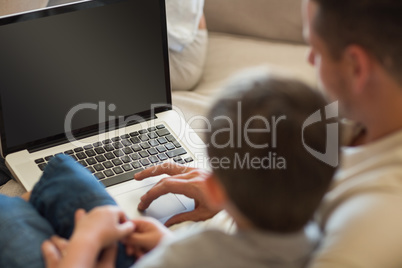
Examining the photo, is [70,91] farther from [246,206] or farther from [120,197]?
[246,206]

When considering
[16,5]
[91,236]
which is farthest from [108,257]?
[16,5]

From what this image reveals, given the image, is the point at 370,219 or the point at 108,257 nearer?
the point at 370,219

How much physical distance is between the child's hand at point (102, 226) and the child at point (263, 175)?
0.14 meters

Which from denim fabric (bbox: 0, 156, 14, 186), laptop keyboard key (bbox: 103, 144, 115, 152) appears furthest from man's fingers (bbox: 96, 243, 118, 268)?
denim fabric (bbox: 0, 156, 14, 186)

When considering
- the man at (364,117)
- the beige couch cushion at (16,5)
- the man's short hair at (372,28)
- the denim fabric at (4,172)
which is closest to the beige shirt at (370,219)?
the man at (364,117)

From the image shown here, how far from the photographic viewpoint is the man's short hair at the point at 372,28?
0.77 metres

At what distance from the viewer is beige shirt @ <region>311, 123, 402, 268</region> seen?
2.45ft

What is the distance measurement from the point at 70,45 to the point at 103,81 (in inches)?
4.0

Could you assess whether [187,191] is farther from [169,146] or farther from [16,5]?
[16,5]

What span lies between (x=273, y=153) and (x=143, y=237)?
289mm

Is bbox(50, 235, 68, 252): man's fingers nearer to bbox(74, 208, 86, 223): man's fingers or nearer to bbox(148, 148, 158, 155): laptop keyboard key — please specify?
bbox(74, 208, 86, 223): man's fingers

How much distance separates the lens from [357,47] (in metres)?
0.79

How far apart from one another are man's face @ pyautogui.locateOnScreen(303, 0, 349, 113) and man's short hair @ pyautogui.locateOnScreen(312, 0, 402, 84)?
0.7 inches

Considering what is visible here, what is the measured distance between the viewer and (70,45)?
1.21 m
